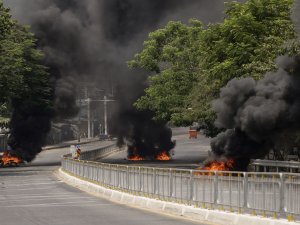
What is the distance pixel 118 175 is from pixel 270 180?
51.1ft

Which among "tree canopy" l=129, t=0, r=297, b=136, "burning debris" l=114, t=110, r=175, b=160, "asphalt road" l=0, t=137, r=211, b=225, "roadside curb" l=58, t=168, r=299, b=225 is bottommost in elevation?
"asphalt road" l=0, t=137, r=211, b=225

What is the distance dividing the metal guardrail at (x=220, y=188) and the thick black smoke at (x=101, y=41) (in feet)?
177

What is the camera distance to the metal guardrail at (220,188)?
16312 millimetres

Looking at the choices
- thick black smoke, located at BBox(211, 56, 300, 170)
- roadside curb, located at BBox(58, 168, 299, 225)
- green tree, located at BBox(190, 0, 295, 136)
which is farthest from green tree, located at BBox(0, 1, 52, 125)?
roadside curb, located at BBox(58, 168, 299, 225)

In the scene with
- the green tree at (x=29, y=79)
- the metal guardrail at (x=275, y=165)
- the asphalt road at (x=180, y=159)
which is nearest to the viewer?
the metal guardrail at (x=275, y=165)

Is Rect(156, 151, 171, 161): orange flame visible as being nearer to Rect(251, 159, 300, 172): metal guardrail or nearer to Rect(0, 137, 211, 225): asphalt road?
Rect(251, 159, 300, 172): metal guardrail

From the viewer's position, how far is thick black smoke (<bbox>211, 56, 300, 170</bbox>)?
3269cm

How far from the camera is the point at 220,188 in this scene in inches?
788

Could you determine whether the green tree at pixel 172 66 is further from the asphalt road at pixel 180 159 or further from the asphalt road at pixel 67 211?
the asphalt road at pixel 67 211

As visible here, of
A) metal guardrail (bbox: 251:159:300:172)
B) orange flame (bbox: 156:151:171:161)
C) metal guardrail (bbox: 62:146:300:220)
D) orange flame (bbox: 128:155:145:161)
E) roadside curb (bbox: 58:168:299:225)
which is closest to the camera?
metal guardrail (bbox: 62:146:300:220)

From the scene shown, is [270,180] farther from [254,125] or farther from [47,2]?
[47,2]

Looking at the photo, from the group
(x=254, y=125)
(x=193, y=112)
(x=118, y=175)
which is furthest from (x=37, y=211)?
(x=193, y=112)

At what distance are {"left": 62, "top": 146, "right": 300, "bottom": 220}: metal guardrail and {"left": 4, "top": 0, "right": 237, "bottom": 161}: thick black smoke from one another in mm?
53951

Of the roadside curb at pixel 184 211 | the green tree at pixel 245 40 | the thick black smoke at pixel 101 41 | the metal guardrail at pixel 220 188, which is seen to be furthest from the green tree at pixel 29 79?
the metal guardrail at pixel 220 188
